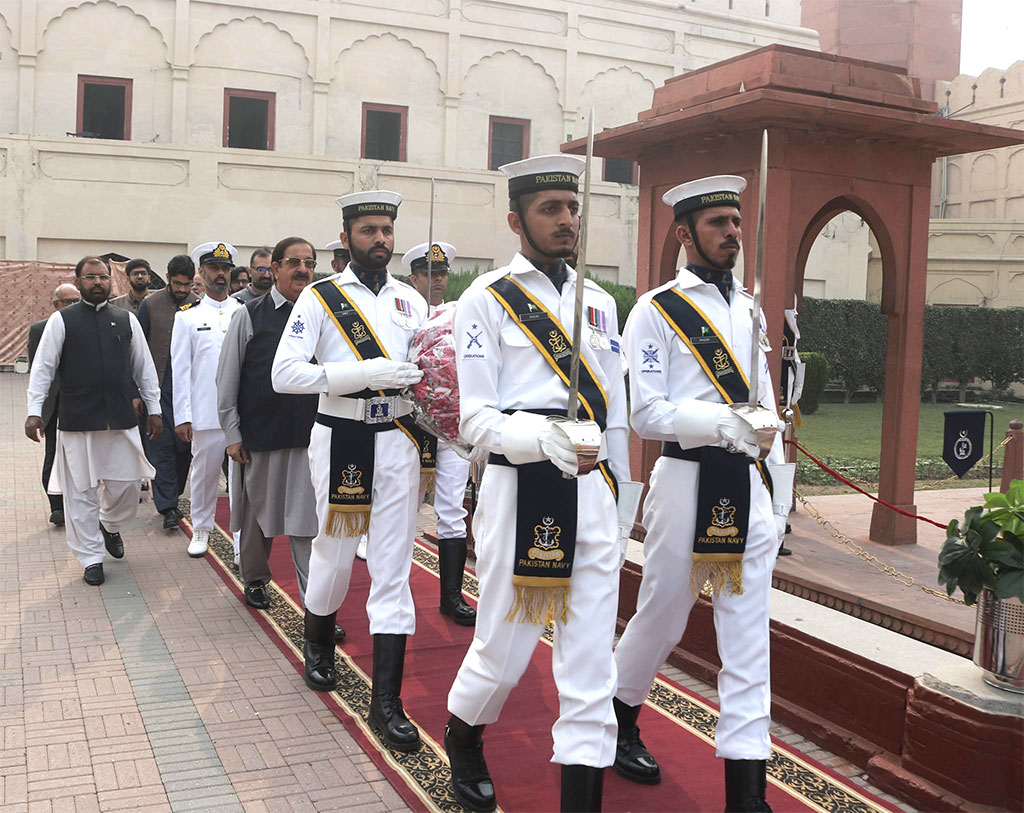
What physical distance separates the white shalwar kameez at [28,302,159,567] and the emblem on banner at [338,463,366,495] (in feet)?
10.5

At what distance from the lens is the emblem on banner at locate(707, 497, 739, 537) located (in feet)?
12.4

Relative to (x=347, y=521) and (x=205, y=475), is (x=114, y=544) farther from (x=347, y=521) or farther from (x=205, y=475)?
(x=347, y=521)

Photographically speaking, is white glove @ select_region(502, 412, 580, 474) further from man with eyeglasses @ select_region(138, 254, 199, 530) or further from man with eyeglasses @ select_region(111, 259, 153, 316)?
man with eyeglasses @ select_region(111, 259, 153, 316)

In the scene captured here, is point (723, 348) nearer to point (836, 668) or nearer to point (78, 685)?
point (836, 668)

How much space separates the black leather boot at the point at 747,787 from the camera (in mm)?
3533

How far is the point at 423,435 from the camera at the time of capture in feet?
16.0

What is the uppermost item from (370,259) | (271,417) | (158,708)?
(370,259)

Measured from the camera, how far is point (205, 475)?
26.5ft

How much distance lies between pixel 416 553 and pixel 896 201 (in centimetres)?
488

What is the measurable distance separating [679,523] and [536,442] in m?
0.89

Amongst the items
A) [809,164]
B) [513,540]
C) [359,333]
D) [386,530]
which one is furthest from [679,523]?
[809,164]

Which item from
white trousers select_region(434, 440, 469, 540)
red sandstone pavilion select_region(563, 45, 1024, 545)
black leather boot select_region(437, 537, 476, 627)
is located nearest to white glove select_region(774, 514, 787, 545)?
black leather boot select_region(437, 537, 476, 627)

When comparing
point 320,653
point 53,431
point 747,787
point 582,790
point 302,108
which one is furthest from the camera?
point 302,108

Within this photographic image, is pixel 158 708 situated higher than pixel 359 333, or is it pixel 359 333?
pixel 359 333
